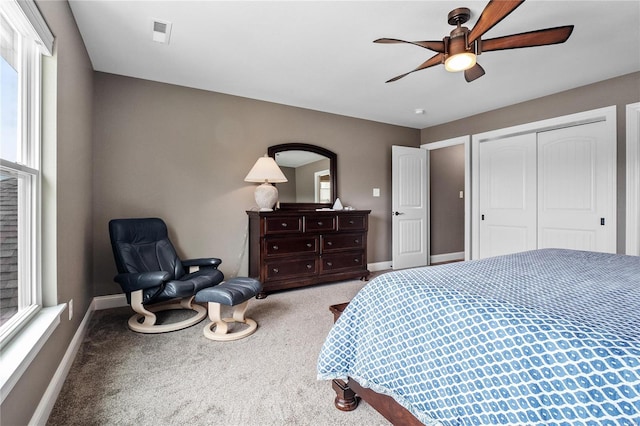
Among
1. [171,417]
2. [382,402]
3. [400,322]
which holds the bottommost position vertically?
[171,417]

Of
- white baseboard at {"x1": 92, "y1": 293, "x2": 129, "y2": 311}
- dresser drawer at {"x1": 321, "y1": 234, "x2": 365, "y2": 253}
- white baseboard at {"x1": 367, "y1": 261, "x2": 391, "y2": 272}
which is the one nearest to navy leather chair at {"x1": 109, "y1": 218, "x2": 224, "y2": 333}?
white baseboard at {"x1": 92, "y1": 293, "x2": 129, "y2": 311}

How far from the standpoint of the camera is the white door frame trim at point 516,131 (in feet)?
10.9

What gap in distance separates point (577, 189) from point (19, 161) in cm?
499

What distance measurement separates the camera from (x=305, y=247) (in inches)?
146

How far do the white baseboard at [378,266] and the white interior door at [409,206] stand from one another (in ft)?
0.37

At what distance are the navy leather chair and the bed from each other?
63.3 inches

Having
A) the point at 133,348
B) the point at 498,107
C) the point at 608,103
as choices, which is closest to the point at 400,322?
the point at 133,348

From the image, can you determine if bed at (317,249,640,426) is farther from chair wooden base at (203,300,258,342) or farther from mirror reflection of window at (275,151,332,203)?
mirror reflection of window at (275,151,332,203)

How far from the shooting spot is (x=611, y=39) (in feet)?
8.25

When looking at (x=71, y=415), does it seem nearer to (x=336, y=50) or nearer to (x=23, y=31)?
(x=23, y=31)

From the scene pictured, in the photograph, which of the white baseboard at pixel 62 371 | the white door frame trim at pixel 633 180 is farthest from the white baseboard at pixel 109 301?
the white door frame trim at pixel 633 180

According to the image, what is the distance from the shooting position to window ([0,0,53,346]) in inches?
53.7

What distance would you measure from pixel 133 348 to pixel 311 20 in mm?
2743

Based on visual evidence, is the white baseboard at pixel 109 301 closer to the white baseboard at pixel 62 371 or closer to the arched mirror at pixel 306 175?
the white baseboard at pixel 62 371
